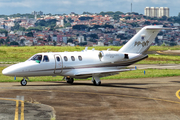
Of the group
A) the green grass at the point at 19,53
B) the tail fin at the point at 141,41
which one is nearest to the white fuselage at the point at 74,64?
the tail fin at the point at 141,41

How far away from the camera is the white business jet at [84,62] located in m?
29.8

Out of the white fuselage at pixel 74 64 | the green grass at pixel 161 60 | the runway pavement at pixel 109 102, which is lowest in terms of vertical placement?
the green grass at pixel 161 60

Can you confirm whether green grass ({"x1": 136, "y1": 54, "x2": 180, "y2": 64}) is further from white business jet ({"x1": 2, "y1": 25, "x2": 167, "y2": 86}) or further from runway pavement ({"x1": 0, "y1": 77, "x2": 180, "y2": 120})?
runway pavement ({"x1": 0, "y1": 77, "x2": 180, "y2": 120})

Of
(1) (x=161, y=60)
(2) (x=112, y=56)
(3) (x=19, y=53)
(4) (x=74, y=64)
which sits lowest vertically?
(1) (x=161, y=60)

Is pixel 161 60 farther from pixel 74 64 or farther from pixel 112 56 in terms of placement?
pixel 74 64

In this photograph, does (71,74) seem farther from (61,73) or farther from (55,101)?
(55,101)

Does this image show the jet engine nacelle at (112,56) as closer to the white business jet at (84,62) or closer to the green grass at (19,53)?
the white business jet at (84,62)

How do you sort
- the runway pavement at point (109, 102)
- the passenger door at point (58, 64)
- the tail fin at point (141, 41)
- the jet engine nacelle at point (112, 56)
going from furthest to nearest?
1. the tail fin at point (141, 41)
2. the jet engine nacelle at point (112, 56)
3. the passenger door at point (58, 64)
4. the runway pavement at point (109, 102)

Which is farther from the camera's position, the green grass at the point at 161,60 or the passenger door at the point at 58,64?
the green grass at the point at 161,60

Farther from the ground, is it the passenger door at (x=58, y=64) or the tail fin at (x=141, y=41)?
the tail fin at (x=141, y=41)

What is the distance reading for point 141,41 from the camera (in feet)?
116

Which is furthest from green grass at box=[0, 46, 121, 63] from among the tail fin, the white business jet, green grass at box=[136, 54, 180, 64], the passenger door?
the passenger door

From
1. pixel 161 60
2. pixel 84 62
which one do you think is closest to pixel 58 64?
pixel 84 62

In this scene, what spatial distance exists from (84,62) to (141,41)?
6.73m
